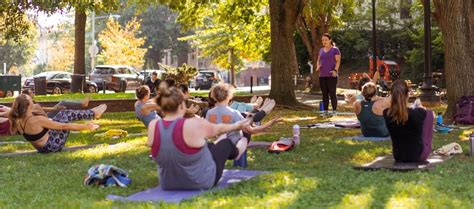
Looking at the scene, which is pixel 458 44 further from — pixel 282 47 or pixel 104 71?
pixel 104 71

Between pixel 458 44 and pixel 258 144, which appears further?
pixel 458 44

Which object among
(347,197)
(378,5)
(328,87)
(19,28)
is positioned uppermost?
(378,5)

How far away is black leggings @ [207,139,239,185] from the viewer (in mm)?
6934

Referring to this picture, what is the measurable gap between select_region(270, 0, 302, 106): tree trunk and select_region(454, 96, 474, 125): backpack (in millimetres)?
6441

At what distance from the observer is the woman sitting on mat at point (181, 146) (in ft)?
21.2

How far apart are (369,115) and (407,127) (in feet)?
9.70

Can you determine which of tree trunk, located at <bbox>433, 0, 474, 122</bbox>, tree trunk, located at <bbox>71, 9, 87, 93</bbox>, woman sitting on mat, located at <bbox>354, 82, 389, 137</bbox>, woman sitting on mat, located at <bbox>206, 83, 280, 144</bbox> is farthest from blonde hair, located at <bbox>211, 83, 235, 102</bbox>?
tree trunk, located at <bbox>71, 9, 87, 93</bbox>

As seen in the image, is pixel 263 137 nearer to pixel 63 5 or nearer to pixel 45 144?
pixel 45 144

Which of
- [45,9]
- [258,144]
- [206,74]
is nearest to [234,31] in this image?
[206,74]

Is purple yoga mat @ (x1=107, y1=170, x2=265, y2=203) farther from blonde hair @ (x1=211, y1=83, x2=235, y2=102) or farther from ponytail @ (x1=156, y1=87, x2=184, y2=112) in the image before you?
blonde hair @ (x1=211, y1=83, x2=235, y2=102)

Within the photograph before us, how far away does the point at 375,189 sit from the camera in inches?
263

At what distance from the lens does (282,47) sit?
65.0ft

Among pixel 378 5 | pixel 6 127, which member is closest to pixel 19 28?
pixel 6 127

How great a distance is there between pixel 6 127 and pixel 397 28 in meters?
37.8
